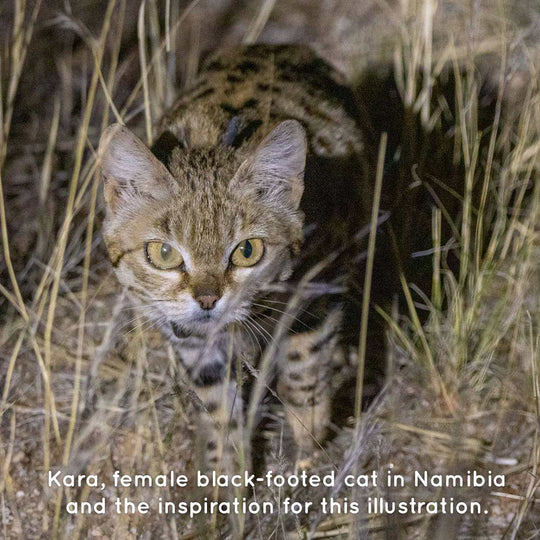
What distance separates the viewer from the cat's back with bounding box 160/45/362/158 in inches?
110

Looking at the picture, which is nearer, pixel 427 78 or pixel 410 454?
pixel 410 454

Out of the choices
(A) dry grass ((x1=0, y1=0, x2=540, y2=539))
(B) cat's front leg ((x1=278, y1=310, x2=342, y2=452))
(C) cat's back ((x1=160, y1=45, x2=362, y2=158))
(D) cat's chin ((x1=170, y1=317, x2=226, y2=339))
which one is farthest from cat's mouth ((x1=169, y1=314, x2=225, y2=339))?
(C) cat's back ((x1=160, y1=45, x2=362, y2=158))

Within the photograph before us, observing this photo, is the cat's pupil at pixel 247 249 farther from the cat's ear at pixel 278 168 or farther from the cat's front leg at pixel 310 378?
the cat's front leg at pixel 310 378

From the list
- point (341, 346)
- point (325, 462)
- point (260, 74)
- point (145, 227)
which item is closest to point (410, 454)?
point (325, 462)

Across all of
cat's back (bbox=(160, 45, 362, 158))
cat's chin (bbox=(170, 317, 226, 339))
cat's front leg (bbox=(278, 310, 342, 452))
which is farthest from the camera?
cat's front leg (bbox=(278, 310, 342, 452))

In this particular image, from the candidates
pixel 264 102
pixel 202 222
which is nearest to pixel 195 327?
pixel 202 222

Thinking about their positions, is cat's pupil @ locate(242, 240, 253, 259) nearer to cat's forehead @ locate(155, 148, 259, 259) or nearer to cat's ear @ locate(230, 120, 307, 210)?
cat's forehead @ locate(155, 148, 259, 259)

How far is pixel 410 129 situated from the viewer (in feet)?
11.8

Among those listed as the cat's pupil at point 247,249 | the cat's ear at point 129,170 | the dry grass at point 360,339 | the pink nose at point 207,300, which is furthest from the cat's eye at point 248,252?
the dry grass at point 360,339

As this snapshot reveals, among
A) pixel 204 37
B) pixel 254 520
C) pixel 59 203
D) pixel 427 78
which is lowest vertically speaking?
pixel 254 520

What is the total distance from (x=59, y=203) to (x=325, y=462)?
6.67ft

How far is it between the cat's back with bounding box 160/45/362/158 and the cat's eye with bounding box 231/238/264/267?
381 mm

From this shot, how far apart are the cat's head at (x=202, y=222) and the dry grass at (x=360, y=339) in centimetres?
25

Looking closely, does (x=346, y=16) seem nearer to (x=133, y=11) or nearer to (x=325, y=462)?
(x=133, y=11)
